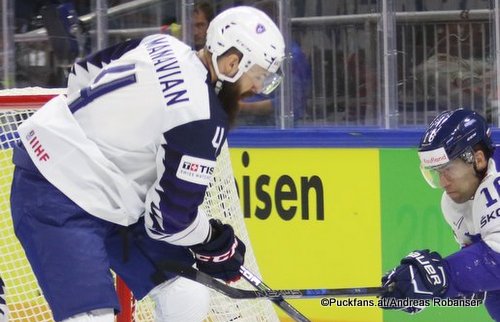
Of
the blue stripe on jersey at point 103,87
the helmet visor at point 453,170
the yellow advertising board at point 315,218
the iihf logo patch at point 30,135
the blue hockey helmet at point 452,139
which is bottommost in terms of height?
the yellow advertising board at point 315,218

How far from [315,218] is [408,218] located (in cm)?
42

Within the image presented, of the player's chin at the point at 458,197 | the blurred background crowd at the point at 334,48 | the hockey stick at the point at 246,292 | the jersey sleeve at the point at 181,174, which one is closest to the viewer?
the jersey sleeve at the point at 181,174

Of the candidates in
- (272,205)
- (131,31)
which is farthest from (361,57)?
(131,31)

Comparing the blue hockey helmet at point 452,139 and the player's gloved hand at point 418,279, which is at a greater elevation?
the blue hockey helmet at point 452,139

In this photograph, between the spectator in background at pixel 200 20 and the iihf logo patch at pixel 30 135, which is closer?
the iihf logo patch at pixel 30 135

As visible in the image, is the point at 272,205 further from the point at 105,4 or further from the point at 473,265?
the point at 473,265

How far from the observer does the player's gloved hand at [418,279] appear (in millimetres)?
3213

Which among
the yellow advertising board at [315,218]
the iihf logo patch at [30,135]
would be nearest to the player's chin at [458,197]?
the iihf logo patch at [30,135]

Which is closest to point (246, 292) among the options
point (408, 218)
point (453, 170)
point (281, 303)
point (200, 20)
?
point (281, 303)

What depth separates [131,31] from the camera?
19.3 ft

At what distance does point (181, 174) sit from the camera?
317 cm

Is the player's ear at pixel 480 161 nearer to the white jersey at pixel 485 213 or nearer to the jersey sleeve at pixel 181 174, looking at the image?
the white jersey at pixel 485 213

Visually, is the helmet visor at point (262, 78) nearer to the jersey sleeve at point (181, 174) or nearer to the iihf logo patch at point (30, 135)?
the jersey sleeve at point (181, 174)

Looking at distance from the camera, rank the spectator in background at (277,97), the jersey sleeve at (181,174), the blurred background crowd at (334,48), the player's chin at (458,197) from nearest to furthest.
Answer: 1. the jersey sleeve at (181,174)
2. the player's chin at (458,197)
3. the blurred background crowd at (334,48)
4. the spectator in background at (277,97)
